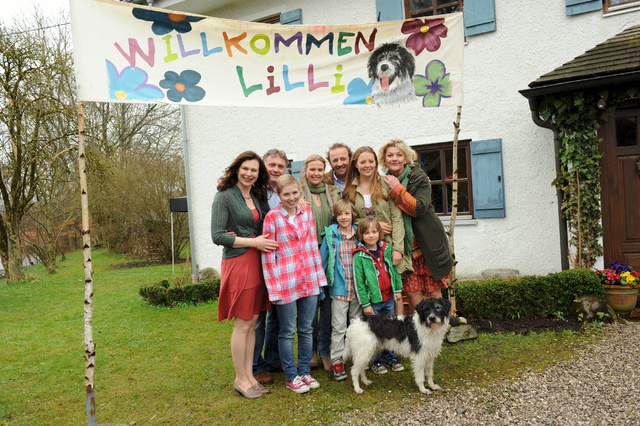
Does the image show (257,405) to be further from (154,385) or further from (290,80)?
(290,80)

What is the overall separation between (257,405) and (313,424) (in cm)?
→ 58

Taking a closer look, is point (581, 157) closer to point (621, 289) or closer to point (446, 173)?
point (621, 289)

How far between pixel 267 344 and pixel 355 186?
170 cm

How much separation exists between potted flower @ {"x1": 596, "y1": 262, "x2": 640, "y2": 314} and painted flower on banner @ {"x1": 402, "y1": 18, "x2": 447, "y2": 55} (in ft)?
12.3

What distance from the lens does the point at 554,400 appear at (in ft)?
11.9

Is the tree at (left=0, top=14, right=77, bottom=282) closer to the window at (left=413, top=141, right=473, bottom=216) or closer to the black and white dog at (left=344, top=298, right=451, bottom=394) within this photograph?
the window at (left=413, top=141, right=473, bottom=216)

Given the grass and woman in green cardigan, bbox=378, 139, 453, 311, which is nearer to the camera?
the grass

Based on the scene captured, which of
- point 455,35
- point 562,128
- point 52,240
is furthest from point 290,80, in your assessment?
point 52,240

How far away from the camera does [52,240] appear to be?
17344 millimetres

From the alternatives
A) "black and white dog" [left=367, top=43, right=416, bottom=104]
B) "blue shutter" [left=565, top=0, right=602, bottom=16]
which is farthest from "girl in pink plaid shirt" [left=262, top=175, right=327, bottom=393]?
"blue shutter" [left=565, top=0, right=602, bottom=16]

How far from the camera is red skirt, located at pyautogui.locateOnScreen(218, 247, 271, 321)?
12.5 feet

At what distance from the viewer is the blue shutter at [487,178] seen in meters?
7.78

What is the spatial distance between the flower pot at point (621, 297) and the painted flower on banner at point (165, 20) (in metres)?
5.65

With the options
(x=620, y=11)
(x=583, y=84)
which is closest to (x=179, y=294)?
(x=583, y=84)
